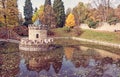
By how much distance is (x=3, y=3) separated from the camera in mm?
45844

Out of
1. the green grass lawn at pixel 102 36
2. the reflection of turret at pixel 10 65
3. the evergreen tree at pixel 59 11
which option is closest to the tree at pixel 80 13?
the evergreen tree at pixel 59 11

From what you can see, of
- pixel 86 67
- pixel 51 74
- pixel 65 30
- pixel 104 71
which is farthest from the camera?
pixel 65 30

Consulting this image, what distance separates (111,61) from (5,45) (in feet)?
62.1

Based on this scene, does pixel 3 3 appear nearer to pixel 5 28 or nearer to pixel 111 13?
pixel 5 28

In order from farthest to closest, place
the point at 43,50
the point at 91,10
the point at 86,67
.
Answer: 1. the point at 91,10
2. the point at 43,50
3. the point at 86,67

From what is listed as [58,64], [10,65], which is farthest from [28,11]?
[10,65]

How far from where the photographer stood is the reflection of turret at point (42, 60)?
A: 2653 cm

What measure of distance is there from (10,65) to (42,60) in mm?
4788

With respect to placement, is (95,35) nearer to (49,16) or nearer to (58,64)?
(49,16)

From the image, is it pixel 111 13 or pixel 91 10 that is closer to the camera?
pixel 111 13

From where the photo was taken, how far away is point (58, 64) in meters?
28.0

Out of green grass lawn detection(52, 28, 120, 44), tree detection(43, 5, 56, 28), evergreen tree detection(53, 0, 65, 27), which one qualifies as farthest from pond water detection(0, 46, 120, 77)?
evergreen tree detection(53, 0, 65, 27)

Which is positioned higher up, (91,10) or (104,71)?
(91,10)

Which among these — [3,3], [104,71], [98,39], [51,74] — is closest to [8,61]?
[51,74]
